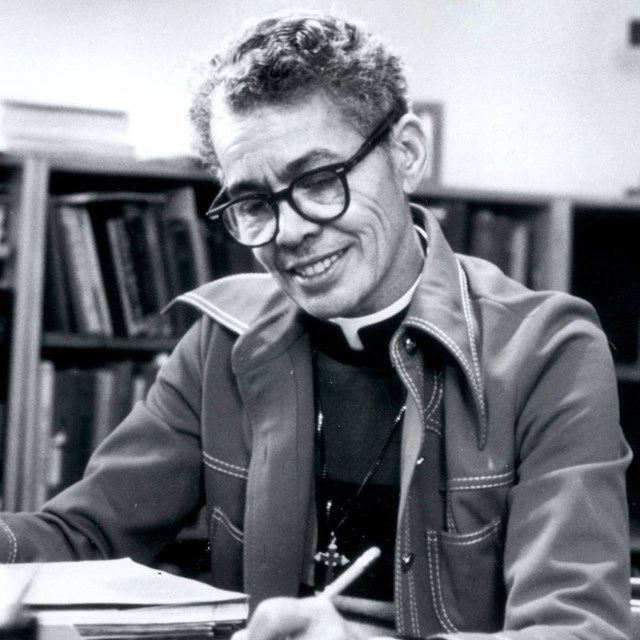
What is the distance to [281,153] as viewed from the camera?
4.27 ft

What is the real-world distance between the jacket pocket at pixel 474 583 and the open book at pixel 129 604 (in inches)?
16.0

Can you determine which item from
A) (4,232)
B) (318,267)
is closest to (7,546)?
(318,267)

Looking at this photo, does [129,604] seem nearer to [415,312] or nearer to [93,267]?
[415,312]

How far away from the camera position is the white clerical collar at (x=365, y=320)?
145cm

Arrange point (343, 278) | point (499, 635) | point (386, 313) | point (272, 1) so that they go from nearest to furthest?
point (499, 635)
point (343, 278)
point (386, 313)
point (272, 1)

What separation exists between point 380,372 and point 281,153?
36 cm

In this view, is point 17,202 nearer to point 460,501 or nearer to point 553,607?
point 460,501

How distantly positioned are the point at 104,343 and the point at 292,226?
118cm

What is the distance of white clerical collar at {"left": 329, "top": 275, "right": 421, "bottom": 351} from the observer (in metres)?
1.45

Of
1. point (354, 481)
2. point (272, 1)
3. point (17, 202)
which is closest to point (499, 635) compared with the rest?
point (354, 481)

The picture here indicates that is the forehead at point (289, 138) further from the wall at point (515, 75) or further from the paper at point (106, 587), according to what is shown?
the wall at point (515, 75)

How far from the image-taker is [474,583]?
4.12 feet

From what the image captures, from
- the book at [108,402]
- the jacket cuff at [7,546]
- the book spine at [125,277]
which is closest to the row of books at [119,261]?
the book spine at [125,277]

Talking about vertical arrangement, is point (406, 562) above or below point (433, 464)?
below
